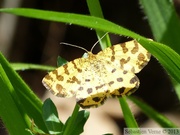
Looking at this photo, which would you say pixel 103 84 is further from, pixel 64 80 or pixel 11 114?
pixel 11 114

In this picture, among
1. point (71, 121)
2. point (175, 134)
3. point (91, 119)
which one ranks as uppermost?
point (71, 121)

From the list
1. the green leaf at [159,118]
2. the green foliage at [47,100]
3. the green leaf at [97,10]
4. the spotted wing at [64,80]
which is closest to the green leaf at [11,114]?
the green foliage at [47,100]

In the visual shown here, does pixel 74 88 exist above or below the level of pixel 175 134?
above

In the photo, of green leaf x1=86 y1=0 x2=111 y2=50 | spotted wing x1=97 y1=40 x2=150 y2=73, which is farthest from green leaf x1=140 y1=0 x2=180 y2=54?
spotted wing x1=97 y1=40 x2=150 y2=73

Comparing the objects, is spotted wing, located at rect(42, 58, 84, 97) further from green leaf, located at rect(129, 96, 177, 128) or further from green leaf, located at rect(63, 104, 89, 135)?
green leaf, located at rect(129, 96, 177, 128)

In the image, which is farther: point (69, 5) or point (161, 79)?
point (69, 5)

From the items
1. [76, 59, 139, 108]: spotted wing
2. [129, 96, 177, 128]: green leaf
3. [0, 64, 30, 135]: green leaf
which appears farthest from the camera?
[129, 96, 177, 128]: green leaf

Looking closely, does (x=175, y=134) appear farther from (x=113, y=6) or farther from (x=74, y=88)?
(x=113, y=6)

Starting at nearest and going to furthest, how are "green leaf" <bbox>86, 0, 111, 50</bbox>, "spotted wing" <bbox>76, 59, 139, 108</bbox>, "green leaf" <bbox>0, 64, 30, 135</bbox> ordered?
"spotted wing" <bbox>76, 59, 139, 108</bbox>, "green leaf" <bbox>0, 64, 30, 135</bbox>, "green leaf" <bbox>86, 0, 111, 50</bbox>

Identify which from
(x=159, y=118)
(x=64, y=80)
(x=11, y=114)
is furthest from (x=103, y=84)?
(x=159, y=118)

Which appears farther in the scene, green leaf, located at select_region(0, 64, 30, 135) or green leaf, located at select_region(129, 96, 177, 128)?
green leaf, located at select_region(129, 96, 177, 128)

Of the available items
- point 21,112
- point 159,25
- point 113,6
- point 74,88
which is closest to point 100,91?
point 74,88
